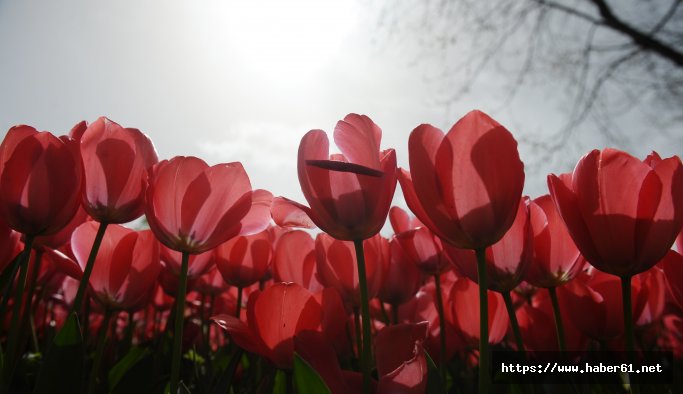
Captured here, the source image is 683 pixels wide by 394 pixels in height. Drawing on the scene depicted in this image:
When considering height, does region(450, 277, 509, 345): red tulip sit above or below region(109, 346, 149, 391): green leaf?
above

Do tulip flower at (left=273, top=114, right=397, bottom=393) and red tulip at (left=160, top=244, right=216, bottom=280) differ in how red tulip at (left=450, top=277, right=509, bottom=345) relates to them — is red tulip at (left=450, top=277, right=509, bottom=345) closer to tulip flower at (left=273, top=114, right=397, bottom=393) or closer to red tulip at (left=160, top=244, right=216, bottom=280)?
tulip flower at (left=273, top=114, right=397, bottom=393)

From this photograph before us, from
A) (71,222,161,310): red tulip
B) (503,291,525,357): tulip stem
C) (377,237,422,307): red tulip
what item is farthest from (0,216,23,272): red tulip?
(503,291,525,357): tulip stem

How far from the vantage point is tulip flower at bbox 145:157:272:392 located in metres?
0.58

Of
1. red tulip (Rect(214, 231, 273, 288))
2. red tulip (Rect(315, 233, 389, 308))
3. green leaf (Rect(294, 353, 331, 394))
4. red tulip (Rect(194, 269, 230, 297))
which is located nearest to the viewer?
green leaf (Rect(294, 353, 331, 394))

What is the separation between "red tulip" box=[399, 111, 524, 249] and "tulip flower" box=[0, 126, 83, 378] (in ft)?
1.33

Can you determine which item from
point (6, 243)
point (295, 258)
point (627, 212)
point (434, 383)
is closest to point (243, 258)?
point (295, 258)

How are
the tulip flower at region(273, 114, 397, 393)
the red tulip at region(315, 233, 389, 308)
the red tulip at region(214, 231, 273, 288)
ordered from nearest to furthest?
the tulip flower at region(273, 114, 397, 393) < the red tulip at region(315, 233, 389, 308) < the red tulip at region(214, 231, 273, 288)

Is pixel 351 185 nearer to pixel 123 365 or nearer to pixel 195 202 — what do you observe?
pixel 195 202

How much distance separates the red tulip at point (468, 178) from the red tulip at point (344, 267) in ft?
0.83

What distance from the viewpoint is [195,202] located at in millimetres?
591

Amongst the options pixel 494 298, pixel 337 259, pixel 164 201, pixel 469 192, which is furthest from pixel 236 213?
pixel 494 298

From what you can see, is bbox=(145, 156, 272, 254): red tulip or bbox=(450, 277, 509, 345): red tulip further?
bbox=(450, 277, 509, 345): red tulip

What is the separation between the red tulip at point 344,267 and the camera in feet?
2.38

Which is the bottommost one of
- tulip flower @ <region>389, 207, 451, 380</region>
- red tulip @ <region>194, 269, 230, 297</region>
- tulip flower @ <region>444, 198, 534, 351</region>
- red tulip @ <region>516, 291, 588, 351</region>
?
red tulip @ <region>516, 291, 588, 351</region>
